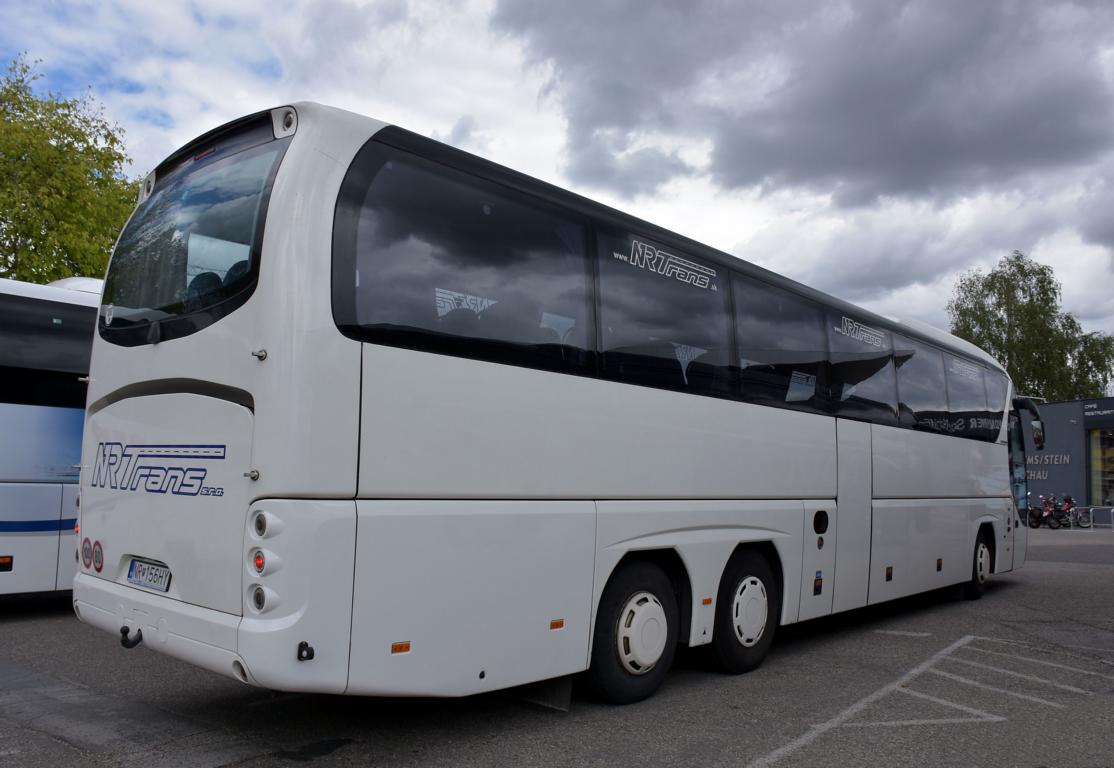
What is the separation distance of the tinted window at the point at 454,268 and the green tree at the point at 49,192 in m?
18.1

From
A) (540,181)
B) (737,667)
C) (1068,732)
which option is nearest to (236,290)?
(540,181)

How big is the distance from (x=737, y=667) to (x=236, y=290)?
15.7 ft

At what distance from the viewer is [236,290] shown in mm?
4559

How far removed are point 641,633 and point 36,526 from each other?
623 cm

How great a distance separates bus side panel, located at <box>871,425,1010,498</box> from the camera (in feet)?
31.2

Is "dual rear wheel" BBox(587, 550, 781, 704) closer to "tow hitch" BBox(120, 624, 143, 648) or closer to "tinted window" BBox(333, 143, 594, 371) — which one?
"tinted window" BBox(333, 143, 594, 371)

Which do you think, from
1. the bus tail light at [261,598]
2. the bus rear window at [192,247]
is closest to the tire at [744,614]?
the bus tail light at [261,598]

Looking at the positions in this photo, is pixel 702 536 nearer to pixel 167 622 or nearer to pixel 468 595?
pixel 468 595

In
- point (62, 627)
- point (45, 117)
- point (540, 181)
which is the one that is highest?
point (45, 117)

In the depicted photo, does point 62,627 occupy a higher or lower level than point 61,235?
lower

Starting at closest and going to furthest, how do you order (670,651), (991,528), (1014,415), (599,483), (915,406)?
(599,483) < (670,651) < (915,406) < (991,528) < (1014,415)

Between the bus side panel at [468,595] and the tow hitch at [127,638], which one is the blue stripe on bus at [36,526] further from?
the bus side panel at [468,595]

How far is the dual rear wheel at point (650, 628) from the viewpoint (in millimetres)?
5852

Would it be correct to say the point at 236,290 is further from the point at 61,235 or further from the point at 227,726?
the point at 61,235
